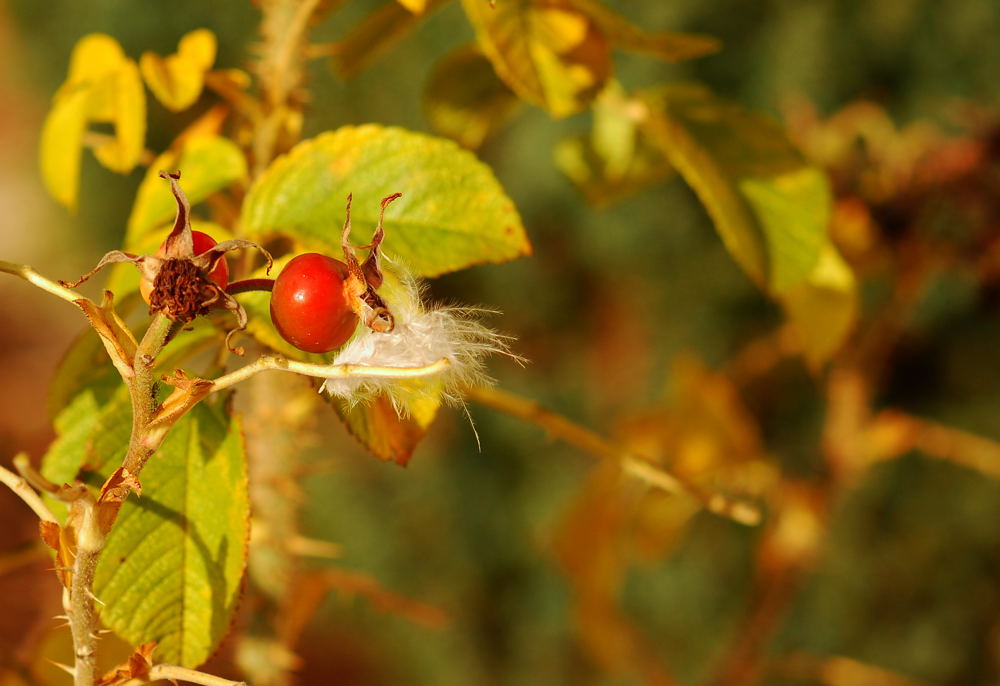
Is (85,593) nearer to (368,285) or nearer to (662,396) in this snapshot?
(368,285)

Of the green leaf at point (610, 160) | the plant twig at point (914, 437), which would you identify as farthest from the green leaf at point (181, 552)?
the plant twig at point (914, 437)

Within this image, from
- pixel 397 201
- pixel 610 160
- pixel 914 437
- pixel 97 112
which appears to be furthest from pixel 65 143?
pixel 914 437

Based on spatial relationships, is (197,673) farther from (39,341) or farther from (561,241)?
(39,341)

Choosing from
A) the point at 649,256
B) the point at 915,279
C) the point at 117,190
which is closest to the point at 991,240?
the point at 915,279

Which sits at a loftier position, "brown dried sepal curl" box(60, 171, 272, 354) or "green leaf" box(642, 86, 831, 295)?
"brown dried sepal curl" box(60, 171, 272, 354)

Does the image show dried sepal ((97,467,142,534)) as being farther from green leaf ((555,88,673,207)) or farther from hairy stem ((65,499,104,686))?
green leaf ((555,88,673,207))

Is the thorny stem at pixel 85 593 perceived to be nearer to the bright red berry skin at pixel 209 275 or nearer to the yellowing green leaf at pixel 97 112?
the bright red berry skin at pixel 209 275

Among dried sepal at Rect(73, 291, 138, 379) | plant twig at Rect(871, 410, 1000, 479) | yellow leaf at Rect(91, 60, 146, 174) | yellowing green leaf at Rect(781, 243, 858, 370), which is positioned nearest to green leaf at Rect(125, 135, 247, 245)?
yellow leaf at Rect(91, 60, 146, 174)
